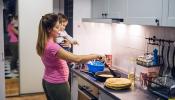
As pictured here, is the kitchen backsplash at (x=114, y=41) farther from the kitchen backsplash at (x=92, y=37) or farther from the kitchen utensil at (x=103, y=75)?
the kitchen utensil at (x=103, y=75)

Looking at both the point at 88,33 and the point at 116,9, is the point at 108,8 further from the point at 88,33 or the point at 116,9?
the point at 88,33

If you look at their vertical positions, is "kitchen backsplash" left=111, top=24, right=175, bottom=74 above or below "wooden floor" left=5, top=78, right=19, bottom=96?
above

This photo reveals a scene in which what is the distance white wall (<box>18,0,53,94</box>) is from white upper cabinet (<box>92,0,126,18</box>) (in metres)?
1.17

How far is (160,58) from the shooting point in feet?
7.90

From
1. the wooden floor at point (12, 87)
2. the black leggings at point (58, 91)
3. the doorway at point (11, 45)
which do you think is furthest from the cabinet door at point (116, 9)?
the wooden floor at point (12, 87)

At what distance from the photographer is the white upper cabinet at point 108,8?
8.22 ft

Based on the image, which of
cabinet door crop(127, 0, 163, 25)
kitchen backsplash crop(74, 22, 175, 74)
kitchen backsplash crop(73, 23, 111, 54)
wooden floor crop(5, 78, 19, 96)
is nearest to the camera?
cabinet door crop(127, 0, 163, 25)

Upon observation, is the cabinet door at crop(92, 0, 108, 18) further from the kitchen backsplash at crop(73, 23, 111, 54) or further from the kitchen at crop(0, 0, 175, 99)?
the kitchen backsplash at crop(73, 23, 111, 54)

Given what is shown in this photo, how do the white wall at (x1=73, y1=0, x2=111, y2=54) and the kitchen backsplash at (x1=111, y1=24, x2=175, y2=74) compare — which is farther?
the white wall at (x1=73, y1=0, x2=111, y2=54)

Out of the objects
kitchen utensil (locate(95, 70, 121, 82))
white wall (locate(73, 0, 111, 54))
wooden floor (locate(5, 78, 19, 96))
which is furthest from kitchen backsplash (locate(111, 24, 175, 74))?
wooden floor (locate(5, 78, 19, 96))

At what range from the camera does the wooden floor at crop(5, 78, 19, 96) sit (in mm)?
4281

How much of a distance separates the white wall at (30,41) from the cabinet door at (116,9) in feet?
5.36

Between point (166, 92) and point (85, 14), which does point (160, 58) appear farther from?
point (85, 14)

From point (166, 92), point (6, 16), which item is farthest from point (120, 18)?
point (6, 16)
